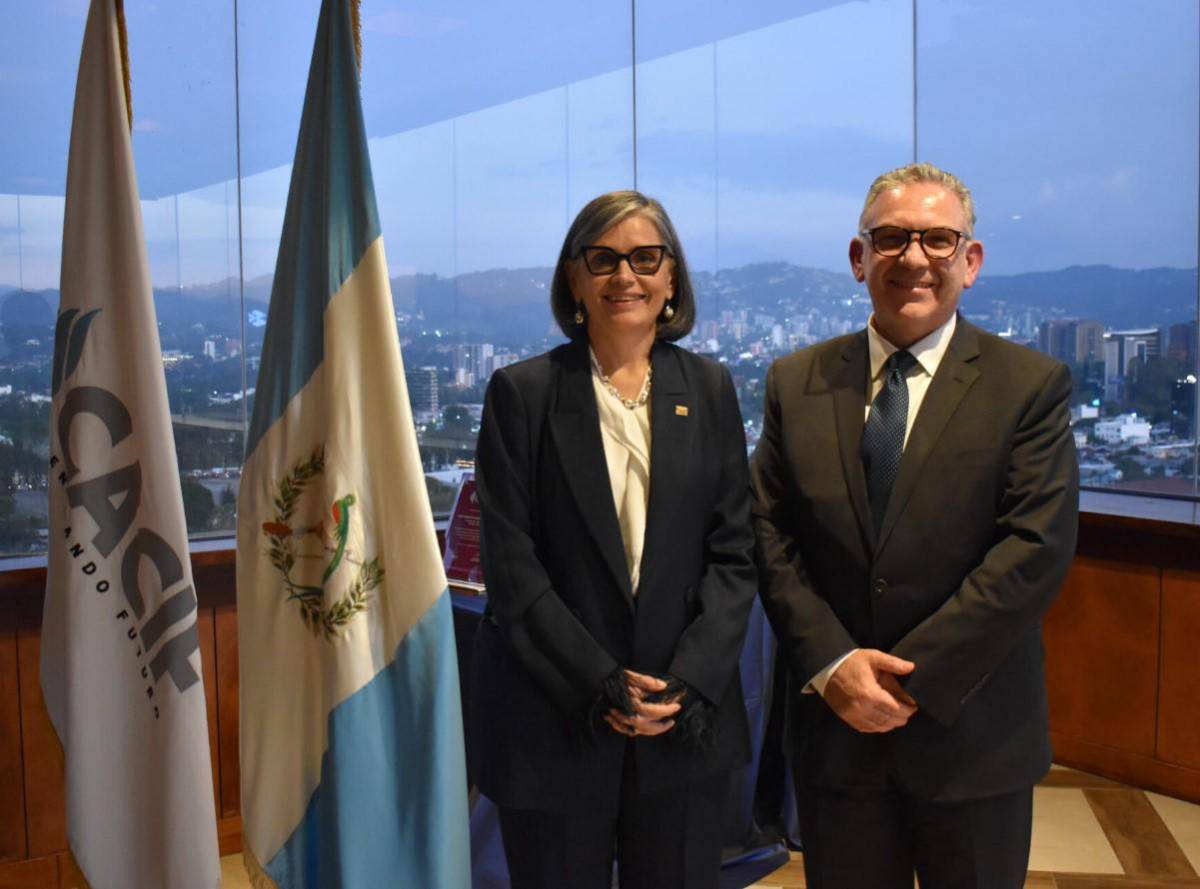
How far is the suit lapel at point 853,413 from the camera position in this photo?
1.96 metres

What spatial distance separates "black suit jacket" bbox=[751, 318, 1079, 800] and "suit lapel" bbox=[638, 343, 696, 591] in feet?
0.69

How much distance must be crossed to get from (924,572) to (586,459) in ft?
1.98

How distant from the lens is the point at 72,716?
2.18 meters

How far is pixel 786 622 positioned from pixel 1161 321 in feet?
10.8

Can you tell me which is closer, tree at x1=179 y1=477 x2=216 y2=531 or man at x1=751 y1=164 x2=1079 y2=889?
man at x1=751 y1=164 x2=1079 y2=889

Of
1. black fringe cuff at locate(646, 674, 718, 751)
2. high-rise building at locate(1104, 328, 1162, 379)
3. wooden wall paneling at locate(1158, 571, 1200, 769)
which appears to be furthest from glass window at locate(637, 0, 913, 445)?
black fringe cuff at locate(646, 674, 718, 751)

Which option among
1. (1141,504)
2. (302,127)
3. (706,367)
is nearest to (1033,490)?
(706,367)

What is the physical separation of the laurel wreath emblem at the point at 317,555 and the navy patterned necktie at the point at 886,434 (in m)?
0.93

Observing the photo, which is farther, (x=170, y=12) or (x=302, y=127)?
(x=170, y=12)

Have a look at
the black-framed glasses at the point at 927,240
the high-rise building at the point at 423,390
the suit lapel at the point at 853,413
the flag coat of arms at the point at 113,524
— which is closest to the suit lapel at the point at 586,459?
the suit lapel at the point at 853,413

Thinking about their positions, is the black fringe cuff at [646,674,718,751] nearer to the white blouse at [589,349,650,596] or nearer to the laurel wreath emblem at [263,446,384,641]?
the white blouse at [589,349,650,596]

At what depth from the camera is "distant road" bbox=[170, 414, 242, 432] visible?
3660 millimetres

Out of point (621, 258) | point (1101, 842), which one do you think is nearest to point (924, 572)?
point (621, 258)

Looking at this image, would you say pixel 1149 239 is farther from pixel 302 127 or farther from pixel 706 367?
pixel 302 127
